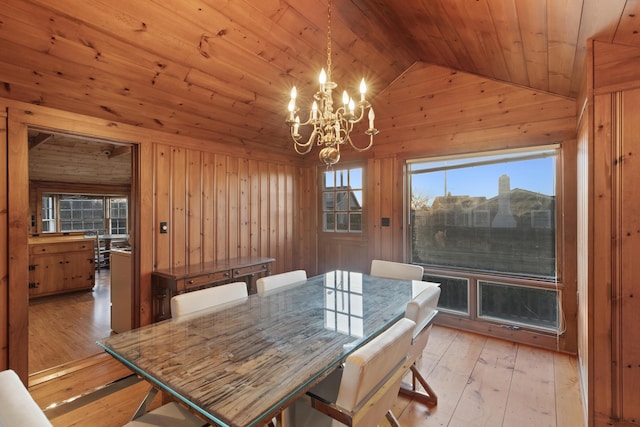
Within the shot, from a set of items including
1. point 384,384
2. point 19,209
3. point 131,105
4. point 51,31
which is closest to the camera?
point 384,384

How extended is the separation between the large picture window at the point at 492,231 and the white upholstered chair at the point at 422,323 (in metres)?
1.55

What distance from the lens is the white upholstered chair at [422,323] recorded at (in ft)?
5.36

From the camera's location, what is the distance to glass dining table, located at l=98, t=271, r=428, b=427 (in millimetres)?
990

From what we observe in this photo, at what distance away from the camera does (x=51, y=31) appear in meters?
1.85

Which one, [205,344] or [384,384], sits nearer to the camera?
[384,384]

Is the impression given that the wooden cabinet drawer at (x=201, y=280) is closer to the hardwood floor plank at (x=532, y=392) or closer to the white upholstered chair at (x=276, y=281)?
the white upholstered chair at (x=276, y=281)

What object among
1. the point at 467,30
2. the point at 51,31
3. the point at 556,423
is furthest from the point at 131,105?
the point at 556,423

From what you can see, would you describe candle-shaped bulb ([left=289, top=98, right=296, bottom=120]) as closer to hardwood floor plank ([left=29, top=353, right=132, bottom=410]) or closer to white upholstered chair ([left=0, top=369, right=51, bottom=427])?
white upholstered chair ([left=0, top=369, right=51, bottom=427])

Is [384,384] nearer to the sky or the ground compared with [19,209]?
nearer to the ground

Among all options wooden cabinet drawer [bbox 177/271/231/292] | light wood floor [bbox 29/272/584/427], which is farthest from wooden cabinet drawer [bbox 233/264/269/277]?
light wood floor [bbox 29/272/584/427]

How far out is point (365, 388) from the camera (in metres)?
1.11

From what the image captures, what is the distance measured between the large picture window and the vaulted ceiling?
0.85 m

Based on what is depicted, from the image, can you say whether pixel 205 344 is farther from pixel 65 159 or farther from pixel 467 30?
pixel 65 159

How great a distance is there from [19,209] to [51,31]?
4.27 ft
